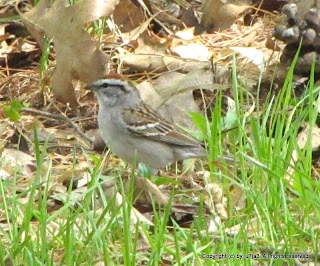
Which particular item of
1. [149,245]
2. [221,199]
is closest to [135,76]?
[221,199]

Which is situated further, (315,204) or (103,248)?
(315,204)

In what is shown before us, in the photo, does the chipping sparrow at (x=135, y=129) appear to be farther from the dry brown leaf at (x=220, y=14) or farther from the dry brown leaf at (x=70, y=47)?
the dry brown leaf at (x=220, y=14)

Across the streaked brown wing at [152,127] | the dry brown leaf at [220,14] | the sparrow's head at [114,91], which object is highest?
the dry brown leaf at [220,14]

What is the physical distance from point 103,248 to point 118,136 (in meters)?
1.96

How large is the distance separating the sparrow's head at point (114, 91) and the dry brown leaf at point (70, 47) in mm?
275

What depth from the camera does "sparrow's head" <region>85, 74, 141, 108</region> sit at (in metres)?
5.32

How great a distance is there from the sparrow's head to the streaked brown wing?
81 millimetres

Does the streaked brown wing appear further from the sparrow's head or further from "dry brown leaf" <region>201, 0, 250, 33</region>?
"dry brown leaf" <region>201, 0, 250, 33</region>

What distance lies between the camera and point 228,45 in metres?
6.36

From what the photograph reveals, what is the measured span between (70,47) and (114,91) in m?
0.47

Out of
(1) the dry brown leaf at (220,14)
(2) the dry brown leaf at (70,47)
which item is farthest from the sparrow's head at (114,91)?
(1) the dry brown leaf at (220,14)

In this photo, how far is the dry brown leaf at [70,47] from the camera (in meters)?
5.54

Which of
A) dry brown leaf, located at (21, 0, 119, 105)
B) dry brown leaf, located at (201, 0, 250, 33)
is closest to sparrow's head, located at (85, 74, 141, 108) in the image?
dry brown leaf, located at (21, 0, 119, 105)

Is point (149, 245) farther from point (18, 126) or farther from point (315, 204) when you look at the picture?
point (18, 126)
